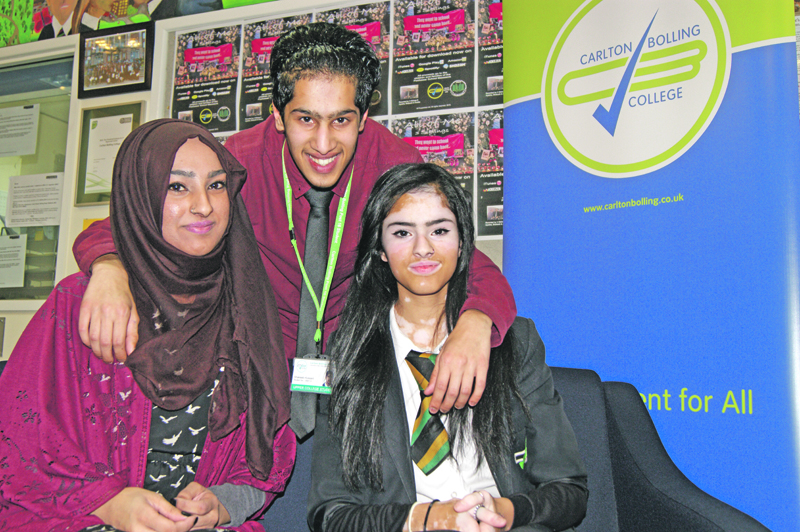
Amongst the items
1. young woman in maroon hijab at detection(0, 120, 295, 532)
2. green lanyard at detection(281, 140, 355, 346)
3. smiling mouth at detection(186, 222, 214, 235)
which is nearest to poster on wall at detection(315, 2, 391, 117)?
green lanyard at detection(281, 140, 355, 346)

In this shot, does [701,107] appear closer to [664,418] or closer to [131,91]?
[664,418]

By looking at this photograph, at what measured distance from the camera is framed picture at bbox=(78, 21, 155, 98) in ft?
10.5

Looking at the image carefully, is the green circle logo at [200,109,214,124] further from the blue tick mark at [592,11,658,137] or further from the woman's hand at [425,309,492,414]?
the woman's hand at [425,309,492,414]

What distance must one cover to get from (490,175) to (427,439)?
1.47m

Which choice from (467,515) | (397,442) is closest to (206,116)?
(397,442)

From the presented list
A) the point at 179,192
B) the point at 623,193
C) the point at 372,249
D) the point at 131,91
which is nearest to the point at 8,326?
the point at 131,91

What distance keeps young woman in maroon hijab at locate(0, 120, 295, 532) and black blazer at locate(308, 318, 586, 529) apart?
16 cm

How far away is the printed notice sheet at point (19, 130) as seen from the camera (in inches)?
138

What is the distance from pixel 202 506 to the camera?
4.32ft

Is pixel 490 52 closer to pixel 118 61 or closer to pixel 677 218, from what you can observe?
pixel 677 218

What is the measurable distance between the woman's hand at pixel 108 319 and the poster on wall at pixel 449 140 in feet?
5.27

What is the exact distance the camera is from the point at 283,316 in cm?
196

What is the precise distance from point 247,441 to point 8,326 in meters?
2.66

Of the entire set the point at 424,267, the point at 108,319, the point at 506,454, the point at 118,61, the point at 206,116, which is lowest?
the point at 506,454
